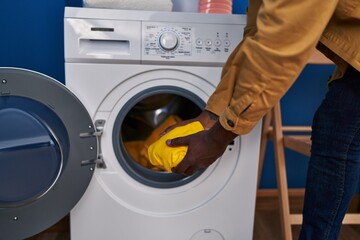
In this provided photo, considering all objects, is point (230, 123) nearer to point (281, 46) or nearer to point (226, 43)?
point (281, 46)

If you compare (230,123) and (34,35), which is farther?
(34,35)

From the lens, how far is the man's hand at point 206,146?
0.64 meters

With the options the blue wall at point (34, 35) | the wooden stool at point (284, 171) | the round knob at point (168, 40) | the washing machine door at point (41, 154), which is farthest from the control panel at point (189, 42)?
the blue wall at point (34, 35)

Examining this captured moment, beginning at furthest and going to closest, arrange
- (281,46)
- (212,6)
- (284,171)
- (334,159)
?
(212,6) → (284,171) → (334,159) → (281,46)

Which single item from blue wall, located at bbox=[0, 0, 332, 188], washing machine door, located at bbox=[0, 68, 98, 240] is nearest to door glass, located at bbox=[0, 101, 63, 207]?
washing machine door, located at bbox=[0, 68, 98, 240]

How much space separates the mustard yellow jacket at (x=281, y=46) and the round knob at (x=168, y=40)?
1.34ft

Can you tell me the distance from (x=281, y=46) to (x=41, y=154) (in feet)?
2.46

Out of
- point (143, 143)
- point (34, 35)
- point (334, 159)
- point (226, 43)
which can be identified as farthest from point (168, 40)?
point (34, 35)

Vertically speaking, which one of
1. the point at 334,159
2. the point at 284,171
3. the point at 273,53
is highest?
the point at 273,53

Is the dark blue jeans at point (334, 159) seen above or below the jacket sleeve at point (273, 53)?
below

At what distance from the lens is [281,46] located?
0.50 metres

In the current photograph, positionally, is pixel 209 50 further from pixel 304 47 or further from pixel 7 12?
pixel 7 12

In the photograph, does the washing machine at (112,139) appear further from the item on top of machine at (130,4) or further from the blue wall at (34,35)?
the blue wall at (34,35)

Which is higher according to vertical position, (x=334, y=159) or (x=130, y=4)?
(x=130, y=4)
